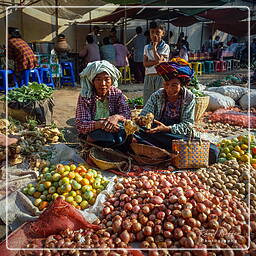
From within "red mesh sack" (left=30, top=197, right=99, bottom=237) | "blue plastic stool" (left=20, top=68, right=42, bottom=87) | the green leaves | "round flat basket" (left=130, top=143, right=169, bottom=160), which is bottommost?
"red mesh sack" (left=30, top=197, right=99, bottom=237)

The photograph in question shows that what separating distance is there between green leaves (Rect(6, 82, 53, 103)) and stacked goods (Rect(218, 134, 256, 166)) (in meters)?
2.75

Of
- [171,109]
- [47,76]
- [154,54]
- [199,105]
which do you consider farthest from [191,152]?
[47,76]

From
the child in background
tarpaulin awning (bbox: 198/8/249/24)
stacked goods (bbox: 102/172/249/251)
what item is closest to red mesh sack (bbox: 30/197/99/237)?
stacked goods (bbox: 102/172/249/251)

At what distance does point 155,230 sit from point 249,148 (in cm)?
172

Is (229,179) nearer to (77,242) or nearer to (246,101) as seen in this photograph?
(77,242)

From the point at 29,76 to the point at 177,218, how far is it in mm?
5920

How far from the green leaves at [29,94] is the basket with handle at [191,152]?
2.48m

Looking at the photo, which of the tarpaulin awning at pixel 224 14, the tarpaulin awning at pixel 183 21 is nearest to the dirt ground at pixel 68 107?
the tarpaulin awning at pixel 224 14

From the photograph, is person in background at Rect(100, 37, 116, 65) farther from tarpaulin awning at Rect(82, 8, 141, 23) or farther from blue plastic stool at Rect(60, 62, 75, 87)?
tarpaulin awning at Rect(82, 8, 141, 23)

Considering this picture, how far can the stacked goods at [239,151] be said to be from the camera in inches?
124

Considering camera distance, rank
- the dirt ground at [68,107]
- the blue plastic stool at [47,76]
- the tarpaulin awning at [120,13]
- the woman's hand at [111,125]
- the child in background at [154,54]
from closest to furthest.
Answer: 1. the woman's hand at [111,125]
2. the child in background at [154,54]
3. the dirt ground at [68,107]
4. the blue plastic stool at [47,76]
5. the tarpaulin awning at [120,13]

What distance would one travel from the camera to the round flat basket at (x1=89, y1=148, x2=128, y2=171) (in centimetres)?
288

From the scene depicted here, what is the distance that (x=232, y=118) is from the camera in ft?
17.2

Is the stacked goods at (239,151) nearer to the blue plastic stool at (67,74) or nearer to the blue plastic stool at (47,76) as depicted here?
the blue plastic stool at (47,76)
